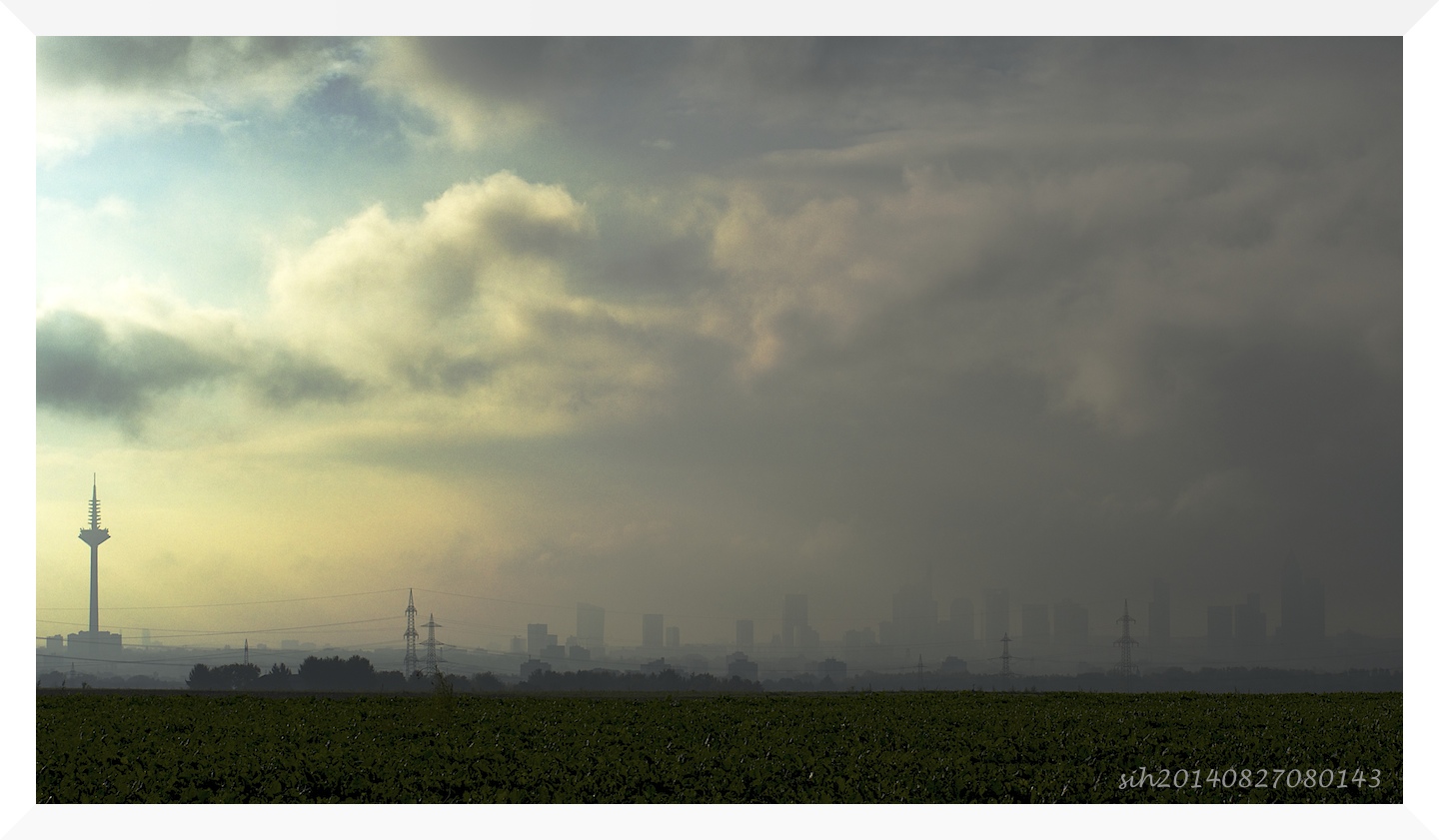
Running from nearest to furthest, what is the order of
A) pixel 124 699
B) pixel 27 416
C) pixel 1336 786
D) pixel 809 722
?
pixel 27 416
pixel 1336 786
pixel 809 722
pixel 124 699

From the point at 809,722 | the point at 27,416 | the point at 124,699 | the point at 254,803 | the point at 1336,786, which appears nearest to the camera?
the point at 27,416

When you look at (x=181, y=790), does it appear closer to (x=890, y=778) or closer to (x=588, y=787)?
(x=588, y=787)

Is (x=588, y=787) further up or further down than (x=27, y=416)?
further down
